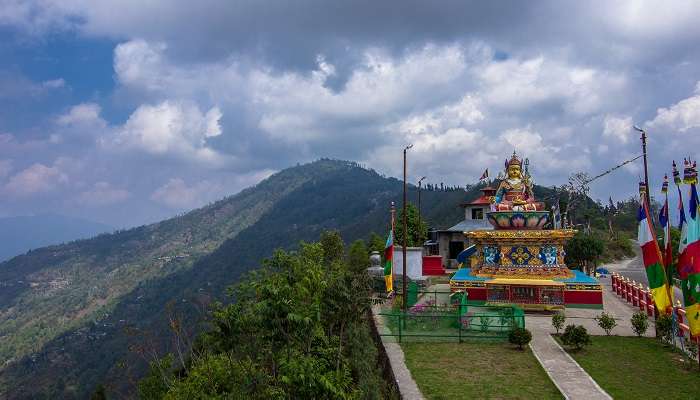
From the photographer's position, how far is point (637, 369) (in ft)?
51.8

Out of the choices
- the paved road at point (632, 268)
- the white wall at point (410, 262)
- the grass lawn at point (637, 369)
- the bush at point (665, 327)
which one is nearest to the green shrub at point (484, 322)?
the grass lawn at point (637, 369)

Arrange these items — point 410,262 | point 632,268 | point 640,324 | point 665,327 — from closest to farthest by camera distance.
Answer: point 665,327, point 640,324, point 410,262, point 632,268

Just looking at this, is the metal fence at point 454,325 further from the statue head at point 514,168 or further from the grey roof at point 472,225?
the grey roof at point 472,225

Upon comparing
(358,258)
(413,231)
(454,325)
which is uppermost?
(413,231)

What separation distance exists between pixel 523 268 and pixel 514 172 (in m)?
6.35

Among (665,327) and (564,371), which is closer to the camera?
(564,371)

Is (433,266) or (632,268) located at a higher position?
(433,266)

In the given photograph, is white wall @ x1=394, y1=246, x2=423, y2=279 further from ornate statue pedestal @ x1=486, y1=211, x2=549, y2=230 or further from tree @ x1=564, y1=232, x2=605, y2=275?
tree @ x1=564, y1=232, x2=605, y2=275

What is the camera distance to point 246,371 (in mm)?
12484

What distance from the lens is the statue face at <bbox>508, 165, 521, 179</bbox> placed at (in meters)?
30.6

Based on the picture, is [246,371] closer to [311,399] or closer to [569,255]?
[311,399]

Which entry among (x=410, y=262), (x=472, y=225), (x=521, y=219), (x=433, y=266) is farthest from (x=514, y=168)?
(x=472, y=225)

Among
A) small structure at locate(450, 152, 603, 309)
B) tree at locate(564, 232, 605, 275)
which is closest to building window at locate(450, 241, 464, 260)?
tree at locate(564, 232, 605, 275)

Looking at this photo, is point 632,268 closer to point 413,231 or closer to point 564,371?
point 413,231
